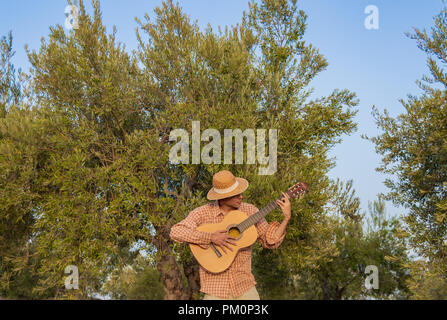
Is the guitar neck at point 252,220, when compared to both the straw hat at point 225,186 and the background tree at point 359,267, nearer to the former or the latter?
the straw hat at point 225,186

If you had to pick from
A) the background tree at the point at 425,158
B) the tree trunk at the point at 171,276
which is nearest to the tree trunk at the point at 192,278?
the tree trunk at the point at 171,276

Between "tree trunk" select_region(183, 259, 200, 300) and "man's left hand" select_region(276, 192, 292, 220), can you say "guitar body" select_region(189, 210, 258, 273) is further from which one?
"tree trunk" select_region(183, 259, 200, 300)

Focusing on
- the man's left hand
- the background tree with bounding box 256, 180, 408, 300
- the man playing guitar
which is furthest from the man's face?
the background tree with bounding box 256, 180, 408, 300

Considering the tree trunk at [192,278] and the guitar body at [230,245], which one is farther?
the tree trunk at [192,278]

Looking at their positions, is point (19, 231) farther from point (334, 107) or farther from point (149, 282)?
point (149, 282)

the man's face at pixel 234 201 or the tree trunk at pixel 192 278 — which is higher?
the man's face at pixel 234 201

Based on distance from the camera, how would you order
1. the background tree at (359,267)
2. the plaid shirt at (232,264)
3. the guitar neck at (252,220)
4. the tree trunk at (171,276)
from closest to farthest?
the plaid shirt at (232,264), the guitar neck at (252,220), the tree trunk at (171,276), the background tree at (359,267)

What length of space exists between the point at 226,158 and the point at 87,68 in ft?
19.5

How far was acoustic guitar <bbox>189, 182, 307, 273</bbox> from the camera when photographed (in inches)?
218

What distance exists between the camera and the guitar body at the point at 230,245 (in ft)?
18.1

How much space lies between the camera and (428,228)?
15.4 meters

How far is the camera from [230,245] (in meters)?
5.62

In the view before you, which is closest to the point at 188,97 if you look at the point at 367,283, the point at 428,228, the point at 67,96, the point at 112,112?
the point at 112,112

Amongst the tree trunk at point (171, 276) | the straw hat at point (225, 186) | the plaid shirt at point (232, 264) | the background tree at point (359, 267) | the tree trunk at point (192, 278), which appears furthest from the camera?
the background tree at point (359, 267)
